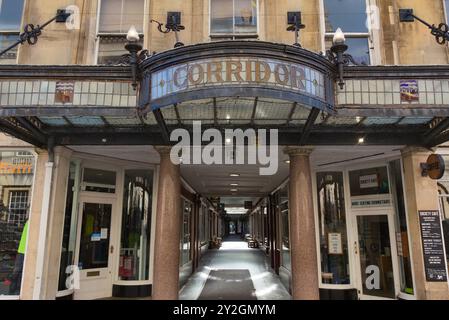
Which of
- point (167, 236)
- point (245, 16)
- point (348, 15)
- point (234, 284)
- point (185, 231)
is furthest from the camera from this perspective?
point (185, 231)

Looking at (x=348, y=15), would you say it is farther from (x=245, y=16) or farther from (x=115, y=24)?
(x=115, y=24)

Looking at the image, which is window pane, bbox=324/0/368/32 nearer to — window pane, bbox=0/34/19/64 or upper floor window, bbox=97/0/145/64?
upper floor window, bbox=97/0/145/64

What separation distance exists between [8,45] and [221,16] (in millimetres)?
4812

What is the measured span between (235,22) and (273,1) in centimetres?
94

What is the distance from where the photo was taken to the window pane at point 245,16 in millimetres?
7727

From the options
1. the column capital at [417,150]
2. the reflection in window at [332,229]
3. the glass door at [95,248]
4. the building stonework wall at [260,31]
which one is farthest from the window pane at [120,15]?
the column capital at [417,150]

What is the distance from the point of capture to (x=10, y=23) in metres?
7.78

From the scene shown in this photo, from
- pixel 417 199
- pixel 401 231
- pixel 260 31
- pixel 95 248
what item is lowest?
pixel 95 248

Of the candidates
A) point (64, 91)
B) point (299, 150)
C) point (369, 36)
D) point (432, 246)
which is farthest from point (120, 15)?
point (432, 246)

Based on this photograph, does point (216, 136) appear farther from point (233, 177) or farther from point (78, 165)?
point (233, 177)

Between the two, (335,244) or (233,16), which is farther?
(335,244)

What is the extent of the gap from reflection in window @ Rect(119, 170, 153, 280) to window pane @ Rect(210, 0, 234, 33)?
396 centimetres

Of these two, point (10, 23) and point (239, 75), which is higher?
point (10, 23)

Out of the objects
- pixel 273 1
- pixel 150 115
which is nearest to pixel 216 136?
pixel 150 115
